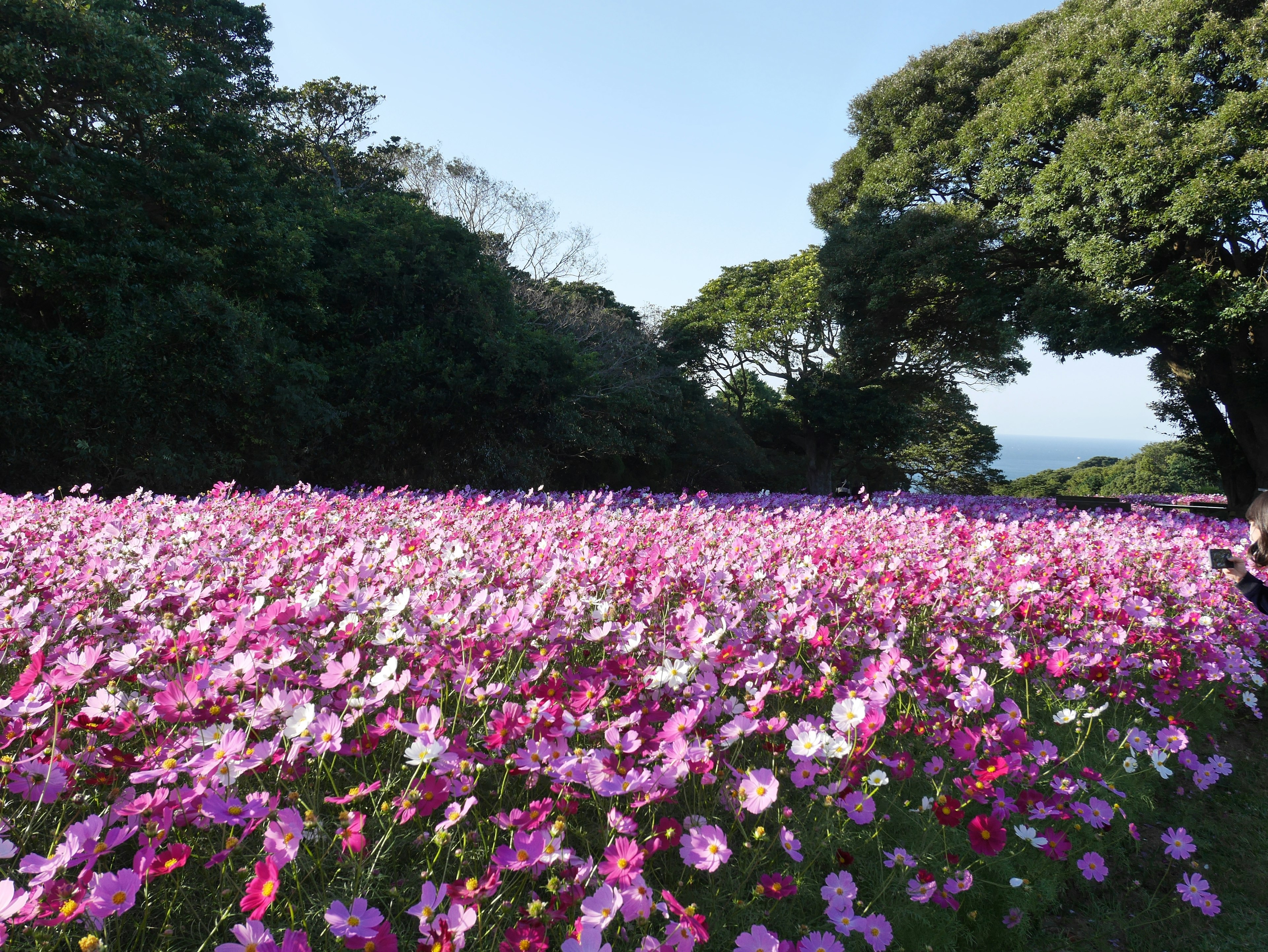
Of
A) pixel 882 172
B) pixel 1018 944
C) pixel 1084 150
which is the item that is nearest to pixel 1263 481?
pixel 1084 150

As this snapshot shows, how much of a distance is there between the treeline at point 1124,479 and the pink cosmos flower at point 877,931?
37.0 meters

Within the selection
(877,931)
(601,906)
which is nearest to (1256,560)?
(877,931)

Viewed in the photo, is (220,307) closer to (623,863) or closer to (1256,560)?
(623,863)

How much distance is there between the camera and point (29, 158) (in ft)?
27.0

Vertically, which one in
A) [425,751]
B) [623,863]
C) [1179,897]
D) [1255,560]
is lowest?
[1179,897]

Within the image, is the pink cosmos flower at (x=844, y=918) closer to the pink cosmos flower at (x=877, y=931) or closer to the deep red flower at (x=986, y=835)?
the pink cosmos flower at (x=877, y=931)

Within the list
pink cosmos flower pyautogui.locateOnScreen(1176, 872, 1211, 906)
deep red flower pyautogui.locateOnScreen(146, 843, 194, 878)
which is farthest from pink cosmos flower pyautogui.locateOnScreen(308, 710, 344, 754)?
pink cosmos flower pyautogui.locateOnScreen(1176, 872, 1211, 906)

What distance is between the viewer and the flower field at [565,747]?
1428 millimetres

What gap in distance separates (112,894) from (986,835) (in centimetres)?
191

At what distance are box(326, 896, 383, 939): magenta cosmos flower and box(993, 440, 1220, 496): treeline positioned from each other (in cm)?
3787

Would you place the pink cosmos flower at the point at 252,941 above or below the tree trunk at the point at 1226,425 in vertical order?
below

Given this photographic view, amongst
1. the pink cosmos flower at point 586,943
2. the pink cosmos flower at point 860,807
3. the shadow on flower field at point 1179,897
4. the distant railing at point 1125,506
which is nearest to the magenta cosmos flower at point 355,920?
the pink cosmos flower at point 586,943

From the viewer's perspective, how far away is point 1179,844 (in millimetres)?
2234

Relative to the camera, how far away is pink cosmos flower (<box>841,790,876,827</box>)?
173 cm
